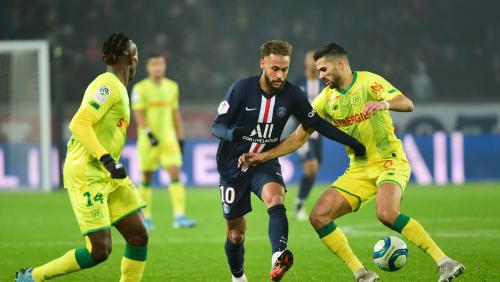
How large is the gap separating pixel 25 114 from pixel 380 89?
12656mm

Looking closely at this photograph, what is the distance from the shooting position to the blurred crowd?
21.9 meters

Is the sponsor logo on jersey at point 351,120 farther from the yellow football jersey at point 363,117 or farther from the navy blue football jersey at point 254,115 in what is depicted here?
the navy blue football jersey at point 254,115

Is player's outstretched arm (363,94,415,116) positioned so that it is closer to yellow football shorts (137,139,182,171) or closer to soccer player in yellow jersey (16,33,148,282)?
soccer player in yellow jersey (16,33,148,282)

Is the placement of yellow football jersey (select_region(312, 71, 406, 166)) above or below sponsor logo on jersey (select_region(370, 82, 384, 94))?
below

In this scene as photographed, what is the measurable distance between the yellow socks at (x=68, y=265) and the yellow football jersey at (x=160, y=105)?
6.55m

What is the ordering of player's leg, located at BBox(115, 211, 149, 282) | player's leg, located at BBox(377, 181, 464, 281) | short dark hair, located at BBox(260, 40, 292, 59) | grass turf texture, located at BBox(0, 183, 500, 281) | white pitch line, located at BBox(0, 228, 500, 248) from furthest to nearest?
1. white pitch line, located at BBox(0, 228, 500, 248)
2. grass turf texture, located at BBox(0, 183, 500, 281)
3. player's leg, located at BBox(377, 181, 464, 281)
4. short dark hair, located at BBox(260, 40, 292, 59)
5. player's leg, located at BBox(115, 211, 149, 282)

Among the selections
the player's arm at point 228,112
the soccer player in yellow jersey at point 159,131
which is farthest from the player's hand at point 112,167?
the soccer player in yellow jersey at point 159,131

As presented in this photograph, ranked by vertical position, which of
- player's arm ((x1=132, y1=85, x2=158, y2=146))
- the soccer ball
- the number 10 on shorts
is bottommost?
the soccer ball

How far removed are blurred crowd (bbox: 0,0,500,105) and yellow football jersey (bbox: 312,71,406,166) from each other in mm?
14203

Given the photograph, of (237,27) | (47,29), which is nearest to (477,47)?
(237,27)

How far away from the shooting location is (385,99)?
7.08m

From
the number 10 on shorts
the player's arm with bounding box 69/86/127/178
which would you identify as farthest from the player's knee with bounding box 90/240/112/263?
the number 10 on shorts

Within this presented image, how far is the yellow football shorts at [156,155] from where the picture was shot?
42.2 ft

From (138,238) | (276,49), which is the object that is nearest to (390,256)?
(276,49)
